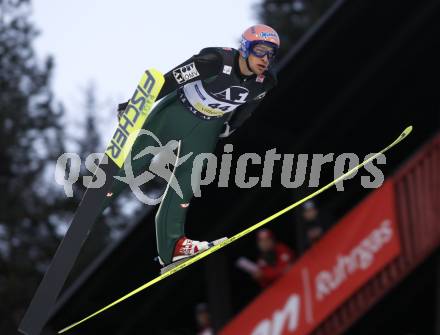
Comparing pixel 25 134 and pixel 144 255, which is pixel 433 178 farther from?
pixel 25 134

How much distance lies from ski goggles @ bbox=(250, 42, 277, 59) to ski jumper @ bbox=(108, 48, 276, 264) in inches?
8.9

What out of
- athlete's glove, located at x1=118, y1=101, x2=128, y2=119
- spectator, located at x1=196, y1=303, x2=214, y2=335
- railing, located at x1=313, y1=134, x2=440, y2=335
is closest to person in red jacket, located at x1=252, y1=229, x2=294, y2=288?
railing, located at x1=313, y1=134, x2=440, y2=335

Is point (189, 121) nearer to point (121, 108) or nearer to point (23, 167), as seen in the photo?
point (121, 108)

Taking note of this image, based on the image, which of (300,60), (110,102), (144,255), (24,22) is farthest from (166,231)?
(110,102)

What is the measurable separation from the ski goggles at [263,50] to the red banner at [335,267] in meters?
6.68

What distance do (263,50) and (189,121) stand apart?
76cm

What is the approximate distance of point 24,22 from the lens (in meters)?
31.2

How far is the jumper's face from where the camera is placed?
216 inches

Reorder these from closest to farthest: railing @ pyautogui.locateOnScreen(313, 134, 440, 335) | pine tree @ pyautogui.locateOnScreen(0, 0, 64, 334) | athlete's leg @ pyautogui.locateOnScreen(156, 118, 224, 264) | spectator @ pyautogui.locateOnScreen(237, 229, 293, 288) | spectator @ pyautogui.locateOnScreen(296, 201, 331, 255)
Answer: athlete's leg @ pyautogui.locateOnScreen(156, 118, 224, 264)
railing @ pyautogui.locateOnScreen(313, 134, 440, 335)
spectator @ pyautogui.locateOnScreen(237, 229, 293, 288)
spectator @ pyautogui.locateOnScreen(296, 201, 331, 255)
pine tree @ pyautogui.locateOnScreen(0, 0, 64, 334)

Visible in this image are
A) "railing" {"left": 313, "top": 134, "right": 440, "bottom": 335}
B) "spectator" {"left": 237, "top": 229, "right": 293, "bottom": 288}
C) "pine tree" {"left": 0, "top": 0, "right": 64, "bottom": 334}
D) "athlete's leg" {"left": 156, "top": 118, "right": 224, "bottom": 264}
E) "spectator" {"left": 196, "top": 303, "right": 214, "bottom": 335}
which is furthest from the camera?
"pine tree" {"left": 0, "top": 0, "right": 64, "bottom": 334}

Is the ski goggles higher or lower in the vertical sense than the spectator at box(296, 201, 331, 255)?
higher

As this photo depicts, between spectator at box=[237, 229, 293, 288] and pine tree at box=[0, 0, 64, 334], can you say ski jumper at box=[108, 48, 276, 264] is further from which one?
pine tree at box=[0, 0, 64, 334]

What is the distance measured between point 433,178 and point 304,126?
2024mm

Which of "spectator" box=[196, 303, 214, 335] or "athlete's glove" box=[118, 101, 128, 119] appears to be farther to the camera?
"spectator" box=[196, 303, 214, 335]
